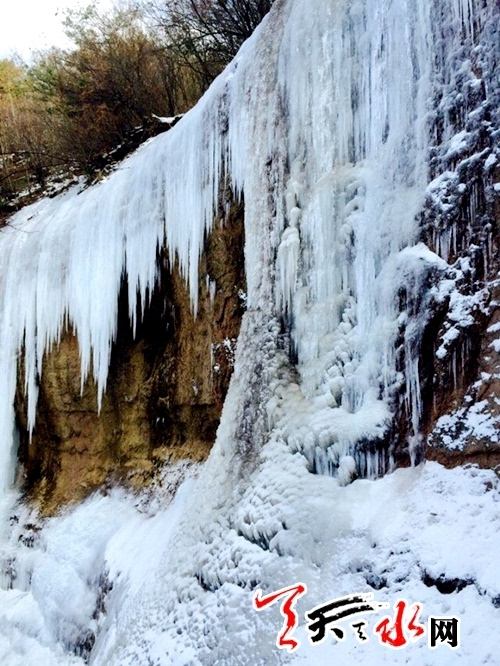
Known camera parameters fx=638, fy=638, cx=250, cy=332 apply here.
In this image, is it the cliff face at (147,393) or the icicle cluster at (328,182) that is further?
the cliff face at (147,393)

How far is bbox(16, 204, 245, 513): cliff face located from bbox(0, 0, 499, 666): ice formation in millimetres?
722

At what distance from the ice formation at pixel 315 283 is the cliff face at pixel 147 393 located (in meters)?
0.72

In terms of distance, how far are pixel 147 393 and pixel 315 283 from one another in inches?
96.8

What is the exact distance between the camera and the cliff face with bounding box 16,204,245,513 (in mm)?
4562

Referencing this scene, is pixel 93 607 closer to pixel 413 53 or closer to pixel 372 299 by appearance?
pixel 372 299

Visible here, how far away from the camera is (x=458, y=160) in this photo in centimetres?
276

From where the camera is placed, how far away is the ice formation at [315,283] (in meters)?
2.77

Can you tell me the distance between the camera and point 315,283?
3312 mm
